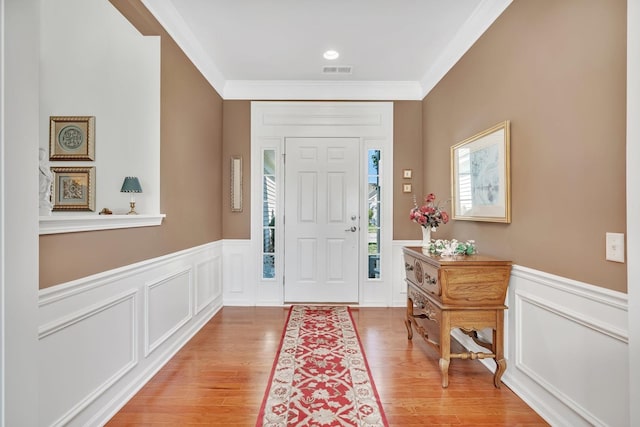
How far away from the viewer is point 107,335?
186cm

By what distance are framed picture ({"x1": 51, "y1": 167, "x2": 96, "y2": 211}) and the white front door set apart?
2.06 m

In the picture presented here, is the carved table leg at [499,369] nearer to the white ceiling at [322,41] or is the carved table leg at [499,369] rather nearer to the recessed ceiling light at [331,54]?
the white ceiling at [322,41]

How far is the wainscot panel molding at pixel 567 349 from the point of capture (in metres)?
1.42

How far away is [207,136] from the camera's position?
11.4ft

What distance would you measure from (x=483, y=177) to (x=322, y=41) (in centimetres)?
187

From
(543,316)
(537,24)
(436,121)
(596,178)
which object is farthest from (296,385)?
(436,121)

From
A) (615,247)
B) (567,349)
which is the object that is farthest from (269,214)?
(615,247)

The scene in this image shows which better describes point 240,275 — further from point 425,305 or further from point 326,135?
point 425,305

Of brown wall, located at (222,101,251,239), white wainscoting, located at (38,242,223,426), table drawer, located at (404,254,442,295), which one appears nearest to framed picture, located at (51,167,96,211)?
white wainscoting, located at (38,242,223,426)

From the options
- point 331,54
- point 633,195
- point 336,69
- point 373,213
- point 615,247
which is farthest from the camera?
point 373,213

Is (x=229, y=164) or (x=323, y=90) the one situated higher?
(x=323, y=90)

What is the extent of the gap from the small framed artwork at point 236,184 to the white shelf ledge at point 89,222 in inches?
63.8

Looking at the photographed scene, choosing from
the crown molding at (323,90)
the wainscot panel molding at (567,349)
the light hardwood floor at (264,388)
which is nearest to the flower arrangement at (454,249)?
the wainscot panel molding at (567,349)

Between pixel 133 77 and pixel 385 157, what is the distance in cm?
275
